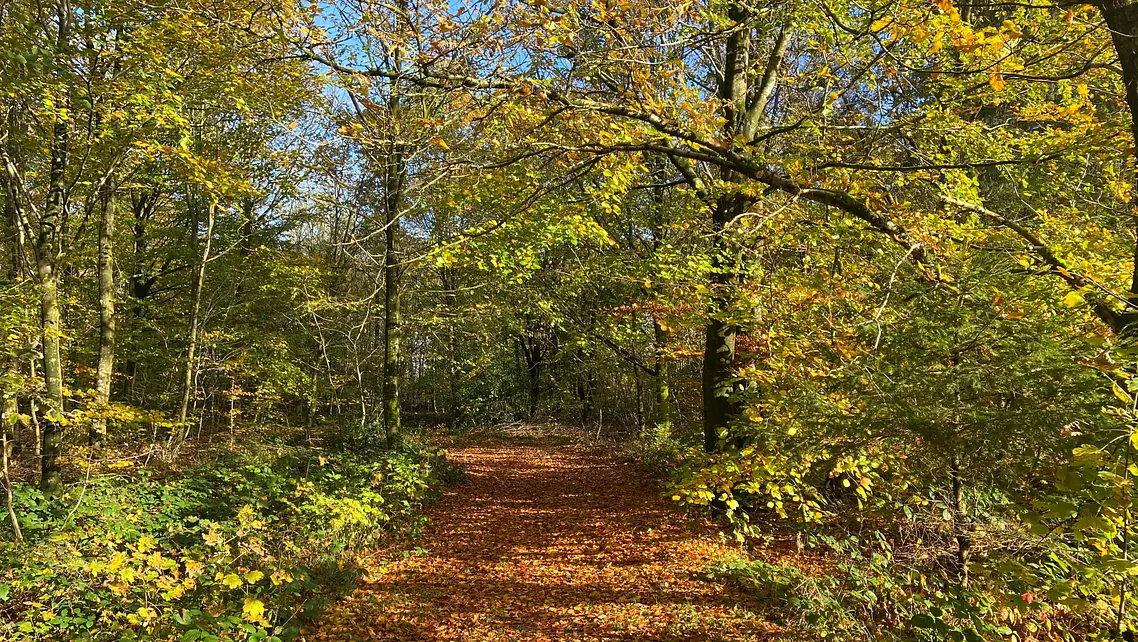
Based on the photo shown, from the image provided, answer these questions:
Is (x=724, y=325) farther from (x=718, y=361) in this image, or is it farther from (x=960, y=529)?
(x=960, y=529)

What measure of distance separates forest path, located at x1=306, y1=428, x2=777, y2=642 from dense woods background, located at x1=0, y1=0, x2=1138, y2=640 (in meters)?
0.50

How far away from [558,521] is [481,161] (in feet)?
18.8

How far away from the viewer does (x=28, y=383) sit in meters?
6.35

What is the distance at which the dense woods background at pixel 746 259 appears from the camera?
3.38 metres

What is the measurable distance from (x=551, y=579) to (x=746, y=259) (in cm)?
425

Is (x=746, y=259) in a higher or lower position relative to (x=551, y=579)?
higher

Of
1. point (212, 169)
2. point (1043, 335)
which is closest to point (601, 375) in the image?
point (212, 169)

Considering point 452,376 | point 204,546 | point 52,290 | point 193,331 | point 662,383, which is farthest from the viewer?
point 452,376

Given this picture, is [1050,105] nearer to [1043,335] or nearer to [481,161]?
[1043,335]

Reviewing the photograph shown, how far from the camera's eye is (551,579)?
6.41 metres

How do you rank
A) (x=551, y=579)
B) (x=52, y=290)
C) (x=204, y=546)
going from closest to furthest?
(x=204, y=546)
(x=551, y=579)
(x=52, y=290)

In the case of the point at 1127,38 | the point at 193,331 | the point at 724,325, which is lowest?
the point at 724,325

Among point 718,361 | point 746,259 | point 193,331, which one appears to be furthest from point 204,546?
point 193,331

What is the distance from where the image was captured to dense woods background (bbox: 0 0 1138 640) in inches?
133
